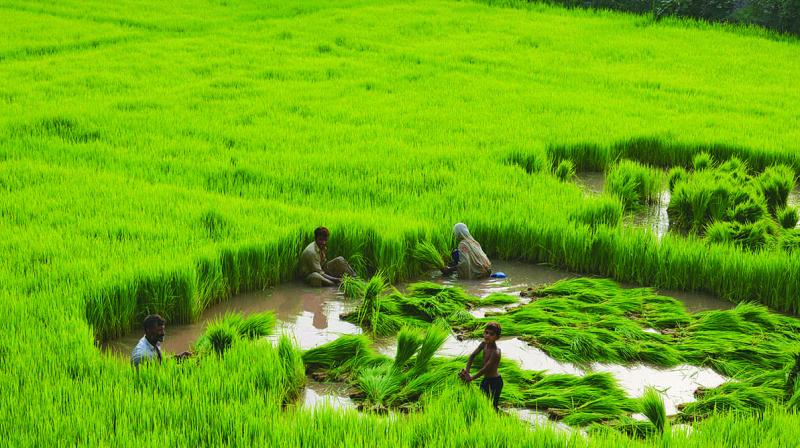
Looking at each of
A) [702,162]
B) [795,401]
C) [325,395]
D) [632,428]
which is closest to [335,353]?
[325,395]

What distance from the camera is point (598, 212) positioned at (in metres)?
7.14

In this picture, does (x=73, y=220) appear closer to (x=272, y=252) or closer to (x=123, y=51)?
(x=272, y=252)

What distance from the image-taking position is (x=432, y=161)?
8.53 m

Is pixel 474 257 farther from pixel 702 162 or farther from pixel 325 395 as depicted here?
pixel 702 162

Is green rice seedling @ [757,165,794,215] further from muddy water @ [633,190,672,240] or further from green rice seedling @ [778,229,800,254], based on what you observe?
green rice seedling @ [778,229,800,254]

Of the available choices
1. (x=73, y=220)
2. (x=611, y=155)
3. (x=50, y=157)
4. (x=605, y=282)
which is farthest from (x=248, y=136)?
(x=605, y=282)

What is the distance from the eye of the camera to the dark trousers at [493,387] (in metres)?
4.02

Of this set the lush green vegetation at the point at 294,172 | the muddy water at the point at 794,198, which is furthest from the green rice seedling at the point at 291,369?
the muddy water at the point at 794,198

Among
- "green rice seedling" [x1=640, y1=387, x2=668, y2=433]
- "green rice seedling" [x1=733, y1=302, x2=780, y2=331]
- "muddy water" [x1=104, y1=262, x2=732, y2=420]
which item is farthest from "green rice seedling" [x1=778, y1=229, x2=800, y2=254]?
"green rice seedling" [x1=640, y1=387, x2=668, y2=433]


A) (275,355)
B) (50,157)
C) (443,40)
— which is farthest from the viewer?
(443,40)

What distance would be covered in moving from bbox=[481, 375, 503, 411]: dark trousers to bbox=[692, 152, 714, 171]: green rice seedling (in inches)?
218

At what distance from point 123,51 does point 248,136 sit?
583cm

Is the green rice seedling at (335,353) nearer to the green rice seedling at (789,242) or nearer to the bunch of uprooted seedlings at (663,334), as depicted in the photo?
the bunch of uprooted seedlings at (663,334)

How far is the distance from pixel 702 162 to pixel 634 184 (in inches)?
51.6
